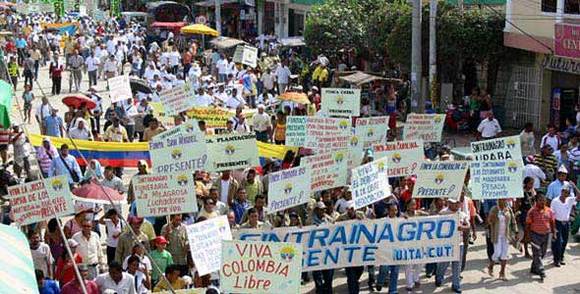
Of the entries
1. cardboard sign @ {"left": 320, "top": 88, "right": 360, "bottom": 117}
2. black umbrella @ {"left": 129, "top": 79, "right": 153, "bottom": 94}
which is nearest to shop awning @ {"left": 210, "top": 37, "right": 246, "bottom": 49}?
black umbrella @ {"left": 129, "top": 79, "right": 153, "bottom": 94}

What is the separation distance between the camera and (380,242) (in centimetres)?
1320

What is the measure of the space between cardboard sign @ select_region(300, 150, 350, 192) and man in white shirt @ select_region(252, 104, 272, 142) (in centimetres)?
743

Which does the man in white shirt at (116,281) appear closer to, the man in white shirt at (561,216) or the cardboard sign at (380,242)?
A: the cardboard sign at (380,242)

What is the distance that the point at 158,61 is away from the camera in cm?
3522

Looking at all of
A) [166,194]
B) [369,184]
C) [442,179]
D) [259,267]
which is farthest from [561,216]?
[259,267]

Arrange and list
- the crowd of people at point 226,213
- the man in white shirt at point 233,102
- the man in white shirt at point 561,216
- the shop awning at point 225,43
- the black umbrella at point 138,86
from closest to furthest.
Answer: the crowd of people at point 226,213 → the man in white shirt at point 561,216 → the man in white shirt at point 233,102 → the black umbrella at point 138,86 → the shop awning at point 225,43

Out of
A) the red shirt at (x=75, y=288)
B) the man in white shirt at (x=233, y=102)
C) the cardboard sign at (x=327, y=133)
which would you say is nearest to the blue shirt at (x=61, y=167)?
the cardboard sign at (x=327, y=133)

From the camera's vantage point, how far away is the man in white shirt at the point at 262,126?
2206cm

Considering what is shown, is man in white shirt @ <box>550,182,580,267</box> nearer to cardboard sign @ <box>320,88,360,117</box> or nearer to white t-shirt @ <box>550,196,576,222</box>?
white t-shirt @ <box>550,196,576,222</box>

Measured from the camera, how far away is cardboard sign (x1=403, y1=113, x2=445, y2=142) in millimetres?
18422

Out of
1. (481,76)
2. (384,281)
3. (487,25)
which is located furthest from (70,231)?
(481,76)

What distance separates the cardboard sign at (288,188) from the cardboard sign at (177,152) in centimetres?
183

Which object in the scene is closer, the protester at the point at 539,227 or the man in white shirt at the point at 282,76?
the protester at the point at 539,227

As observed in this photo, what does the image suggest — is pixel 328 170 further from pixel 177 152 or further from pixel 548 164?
pixel 548 164
